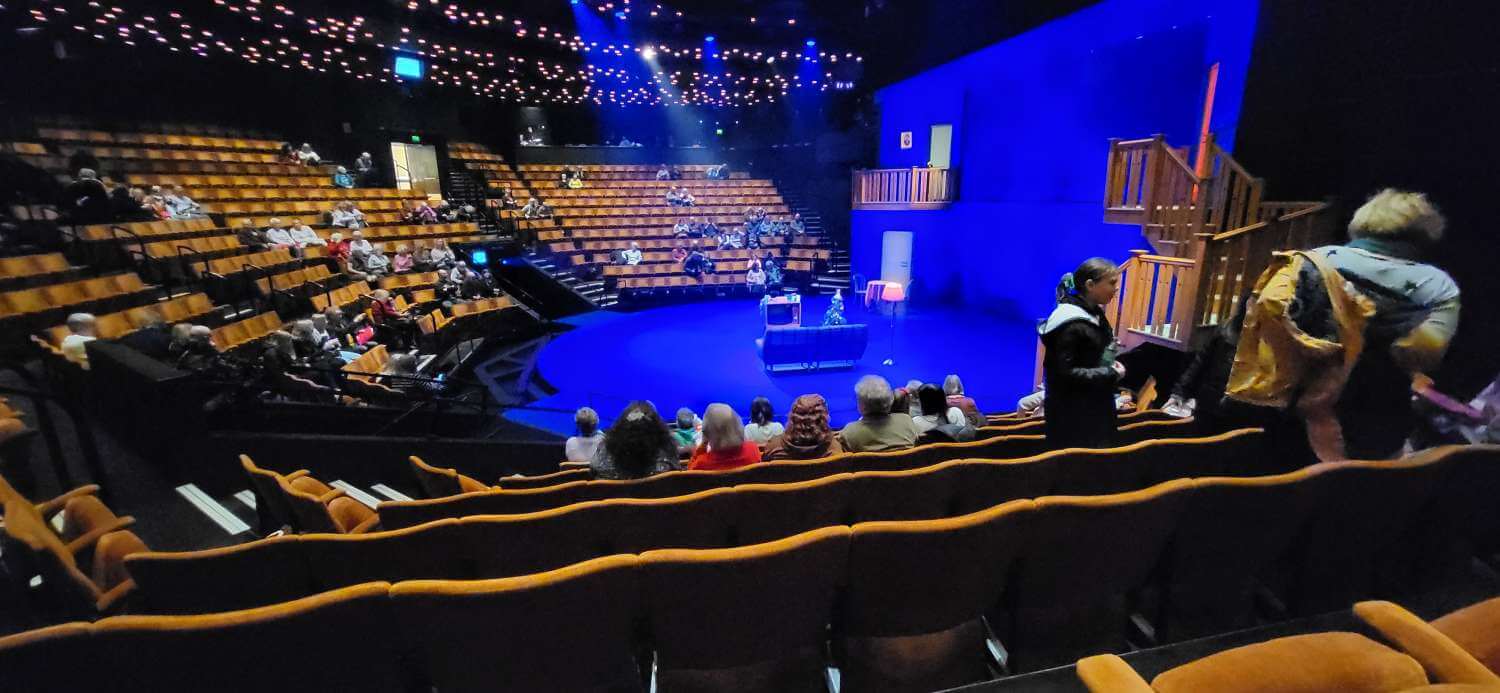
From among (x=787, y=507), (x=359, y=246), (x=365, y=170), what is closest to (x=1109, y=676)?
(x=787, y=507)

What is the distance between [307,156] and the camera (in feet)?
37.1

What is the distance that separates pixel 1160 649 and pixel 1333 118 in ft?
13.5

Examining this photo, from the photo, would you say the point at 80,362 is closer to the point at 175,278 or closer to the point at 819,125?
the point at 175,278

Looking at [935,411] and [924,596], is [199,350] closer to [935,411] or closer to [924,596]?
[935,411]

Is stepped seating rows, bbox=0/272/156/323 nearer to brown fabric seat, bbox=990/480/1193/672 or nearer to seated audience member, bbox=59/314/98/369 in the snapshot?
seated audience member, bbox=59/314/98/369

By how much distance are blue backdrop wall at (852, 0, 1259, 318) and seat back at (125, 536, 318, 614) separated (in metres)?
7.28

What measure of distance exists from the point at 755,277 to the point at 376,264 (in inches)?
265

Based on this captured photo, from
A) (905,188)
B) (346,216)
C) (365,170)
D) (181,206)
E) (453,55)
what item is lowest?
(346,216)

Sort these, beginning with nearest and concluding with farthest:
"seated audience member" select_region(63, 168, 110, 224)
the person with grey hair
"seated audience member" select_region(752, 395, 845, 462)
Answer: the person with grey hair
"seated audience member" select_region(752, 395, 845, 462)
"seated audience member" select_region(63, 168, 110, 224)

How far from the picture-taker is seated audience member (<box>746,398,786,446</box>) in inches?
142

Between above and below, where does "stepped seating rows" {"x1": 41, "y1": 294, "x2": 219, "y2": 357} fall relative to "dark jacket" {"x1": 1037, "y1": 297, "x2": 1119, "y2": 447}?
below

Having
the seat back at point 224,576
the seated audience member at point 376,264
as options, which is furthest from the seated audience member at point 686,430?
the seated audience member at point 376,264

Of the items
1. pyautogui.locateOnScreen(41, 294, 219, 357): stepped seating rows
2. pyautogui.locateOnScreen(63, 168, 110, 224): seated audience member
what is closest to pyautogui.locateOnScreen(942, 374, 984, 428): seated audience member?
pyautogui.locateOnScreen(41, 294, 219, 357): stepped seating rows

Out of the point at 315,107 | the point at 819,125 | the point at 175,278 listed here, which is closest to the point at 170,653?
the point at 175,278
